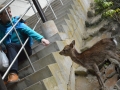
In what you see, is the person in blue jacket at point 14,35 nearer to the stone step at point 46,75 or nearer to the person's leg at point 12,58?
the person's leg at point 12,58

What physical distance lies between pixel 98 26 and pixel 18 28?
2927 mm

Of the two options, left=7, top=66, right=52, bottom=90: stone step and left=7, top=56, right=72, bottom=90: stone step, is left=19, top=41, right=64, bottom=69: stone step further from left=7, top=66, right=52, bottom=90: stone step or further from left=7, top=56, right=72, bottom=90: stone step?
left=7, top=66, right=52, bottom=90: stone step

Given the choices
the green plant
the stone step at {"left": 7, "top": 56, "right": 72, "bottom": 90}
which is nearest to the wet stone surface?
the stone step at {"left": 7, "top": 56, "right": 72, "bottom": 90}

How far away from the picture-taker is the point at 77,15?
24.8ft

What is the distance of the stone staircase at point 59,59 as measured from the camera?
3907mm

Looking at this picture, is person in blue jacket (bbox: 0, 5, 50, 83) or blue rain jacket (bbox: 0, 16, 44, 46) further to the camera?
blue rain jacket (bbox: 0, 16, 44, 46)

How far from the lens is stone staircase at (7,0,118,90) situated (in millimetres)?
3907

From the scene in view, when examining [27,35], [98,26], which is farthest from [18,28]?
[98,26]

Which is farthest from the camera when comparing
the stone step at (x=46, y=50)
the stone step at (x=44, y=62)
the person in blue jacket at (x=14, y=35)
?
the stone step at (x=46, y=50)

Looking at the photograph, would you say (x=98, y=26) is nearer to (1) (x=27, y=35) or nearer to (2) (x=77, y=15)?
(2) (x=77, y=15)

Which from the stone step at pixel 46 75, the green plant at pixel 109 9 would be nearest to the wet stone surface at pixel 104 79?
the stone step at pixel 46 75

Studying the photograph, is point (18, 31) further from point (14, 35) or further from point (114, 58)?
point (114, 58)

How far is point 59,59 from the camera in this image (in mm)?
4555

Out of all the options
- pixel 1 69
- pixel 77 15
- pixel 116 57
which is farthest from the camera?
pixel 77 15
